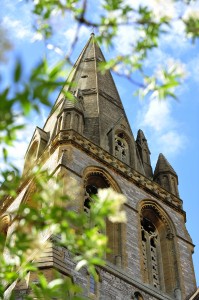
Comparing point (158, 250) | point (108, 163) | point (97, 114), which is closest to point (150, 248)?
point (158, 250)

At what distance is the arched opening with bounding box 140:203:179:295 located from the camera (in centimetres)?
1773

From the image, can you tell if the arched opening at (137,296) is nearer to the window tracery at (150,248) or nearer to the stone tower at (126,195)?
the stone tower at (126,195)

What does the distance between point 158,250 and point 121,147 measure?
608cm

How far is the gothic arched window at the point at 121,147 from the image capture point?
76.7 ft

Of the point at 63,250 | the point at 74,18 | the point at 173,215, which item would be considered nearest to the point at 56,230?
the point at 74,18

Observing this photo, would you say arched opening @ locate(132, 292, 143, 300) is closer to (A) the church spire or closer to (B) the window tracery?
(B) the window tracery

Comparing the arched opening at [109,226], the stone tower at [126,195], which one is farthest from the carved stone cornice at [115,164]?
the arched opening at [109,226]

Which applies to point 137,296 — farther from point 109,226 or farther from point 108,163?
point 108,163

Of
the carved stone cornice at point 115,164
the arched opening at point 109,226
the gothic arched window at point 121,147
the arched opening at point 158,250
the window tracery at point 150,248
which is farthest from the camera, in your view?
the gothic arched window at point 121,147

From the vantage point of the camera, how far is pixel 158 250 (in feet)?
63.7

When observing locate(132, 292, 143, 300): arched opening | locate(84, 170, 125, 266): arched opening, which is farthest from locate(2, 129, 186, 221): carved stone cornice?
locate(132, 292, 143, 300): arched opening

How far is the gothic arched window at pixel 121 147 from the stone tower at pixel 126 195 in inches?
2.1

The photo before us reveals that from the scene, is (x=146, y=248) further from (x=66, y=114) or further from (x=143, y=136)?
(x=143, y=136)

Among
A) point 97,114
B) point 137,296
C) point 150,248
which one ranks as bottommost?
point 137,296
